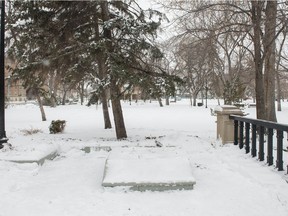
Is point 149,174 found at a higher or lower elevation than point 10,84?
lower

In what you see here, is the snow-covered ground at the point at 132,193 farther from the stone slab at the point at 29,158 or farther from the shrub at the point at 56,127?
the shrub at the point at 56,127

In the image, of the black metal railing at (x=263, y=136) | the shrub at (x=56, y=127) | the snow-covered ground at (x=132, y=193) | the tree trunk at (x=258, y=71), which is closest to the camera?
the snow-covered ground at (x=132, y=193)

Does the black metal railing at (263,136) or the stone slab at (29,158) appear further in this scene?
the stone slab at (29,158)

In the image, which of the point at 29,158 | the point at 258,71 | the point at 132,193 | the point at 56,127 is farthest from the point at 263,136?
the point at 56,127

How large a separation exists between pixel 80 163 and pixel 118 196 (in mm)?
1938

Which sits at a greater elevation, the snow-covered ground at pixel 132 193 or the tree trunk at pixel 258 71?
the tree trunk at pixel 258 71

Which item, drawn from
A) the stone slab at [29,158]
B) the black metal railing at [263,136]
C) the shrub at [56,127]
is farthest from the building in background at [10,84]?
the black metal railing at [263,136]

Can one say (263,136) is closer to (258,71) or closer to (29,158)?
(29,158)

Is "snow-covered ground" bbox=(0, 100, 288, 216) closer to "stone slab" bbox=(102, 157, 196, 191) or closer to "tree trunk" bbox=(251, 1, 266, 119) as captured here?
"stone slab" bbox=(102, 157, 196, 191)

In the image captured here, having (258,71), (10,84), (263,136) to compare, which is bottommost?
(263,136)

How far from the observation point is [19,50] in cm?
1240

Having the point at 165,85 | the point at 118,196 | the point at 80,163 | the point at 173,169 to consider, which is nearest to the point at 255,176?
the point at 173,169

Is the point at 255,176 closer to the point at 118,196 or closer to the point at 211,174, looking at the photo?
the point at 211,174

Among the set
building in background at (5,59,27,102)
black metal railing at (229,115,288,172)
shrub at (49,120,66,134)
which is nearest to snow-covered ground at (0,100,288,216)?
black metal railing at (229,115,288,172)
